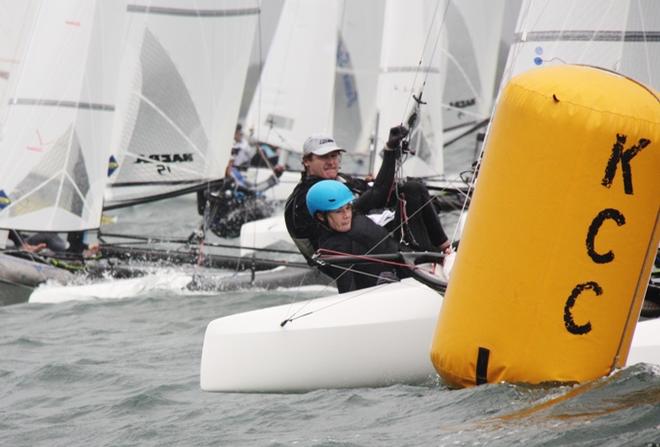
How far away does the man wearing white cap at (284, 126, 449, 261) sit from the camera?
19.4 feet

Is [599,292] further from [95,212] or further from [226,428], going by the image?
[95,212]

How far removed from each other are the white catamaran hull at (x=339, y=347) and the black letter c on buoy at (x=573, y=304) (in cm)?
99

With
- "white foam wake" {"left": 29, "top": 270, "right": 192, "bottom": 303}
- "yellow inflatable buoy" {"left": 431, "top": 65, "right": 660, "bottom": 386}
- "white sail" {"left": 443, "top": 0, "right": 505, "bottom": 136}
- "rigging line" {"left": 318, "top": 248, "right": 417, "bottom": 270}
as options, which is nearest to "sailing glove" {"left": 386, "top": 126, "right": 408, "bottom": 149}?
"rigging line" {"left": 318, "top": 248, "right": 417, "bottom": 270}

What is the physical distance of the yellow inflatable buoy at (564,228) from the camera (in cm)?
442

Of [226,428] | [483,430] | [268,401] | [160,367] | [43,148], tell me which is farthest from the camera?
[43,148]

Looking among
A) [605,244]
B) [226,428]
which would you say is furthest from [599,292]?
[226,428]

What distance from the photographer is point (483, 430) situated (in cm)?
442

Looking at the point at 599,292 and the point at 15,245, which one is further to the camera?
the point at 15,245

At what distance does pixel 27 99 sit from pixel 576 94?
7.12 meters

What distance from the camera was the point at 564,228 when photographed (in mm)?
4445

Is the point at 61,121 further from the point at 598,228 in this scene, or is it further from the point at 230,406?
the point at 598,228

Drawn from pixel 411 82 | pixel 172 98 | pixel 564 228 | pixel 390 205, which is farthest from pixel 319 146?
pixel 411 82

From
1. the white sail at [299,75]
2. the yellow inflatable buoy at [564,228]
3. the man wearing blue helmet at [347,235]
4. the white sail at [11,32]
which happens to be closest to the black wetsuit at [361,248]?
the man wearing blue helmet at [347,235]

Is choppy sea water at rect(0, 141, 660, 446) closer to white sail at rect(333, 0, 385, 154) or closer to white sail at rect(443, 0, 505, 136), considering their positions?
white sail at rect(443, 0, 505, 136)
